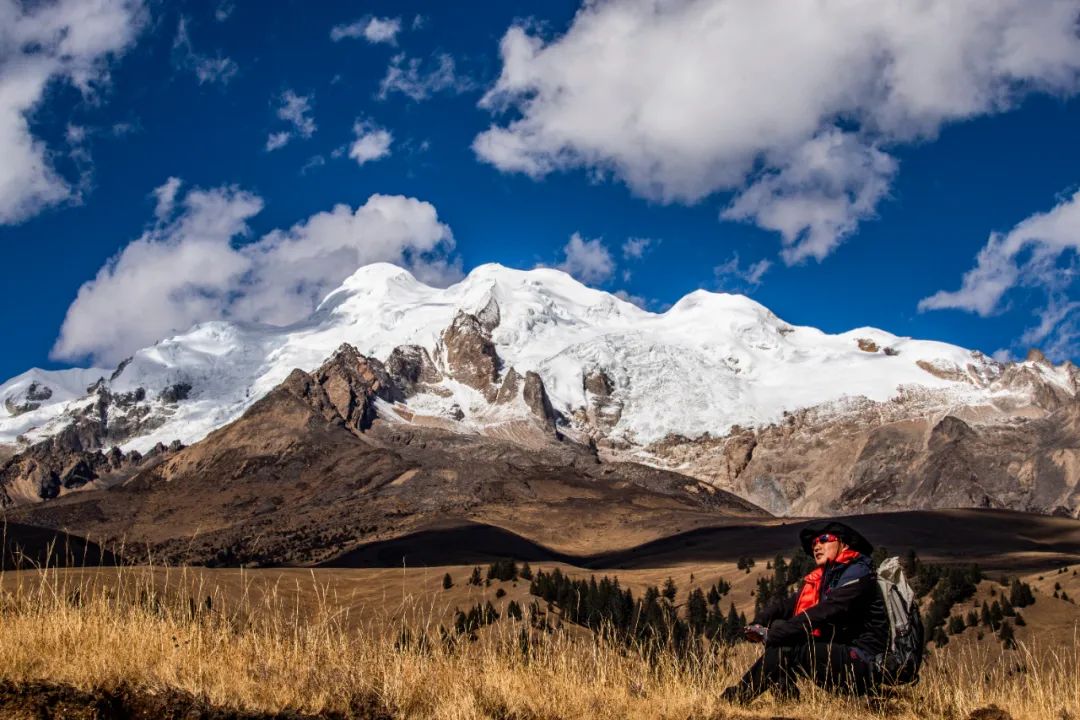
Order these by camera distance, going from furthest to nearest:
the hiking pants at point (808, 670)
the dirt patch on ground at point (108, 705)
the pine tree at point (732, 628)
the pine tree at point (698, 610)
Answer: the pine tree at point (698, 610), the pine tree at point (732, 628), the hiking pants at point (808, 670), the dirt patch on ground at point (108, 705)

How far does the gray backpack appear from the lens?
9.53 meters

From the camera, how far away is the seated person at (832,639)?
374 inches

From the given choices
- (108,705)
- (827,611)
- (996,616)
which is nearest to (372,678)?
(108,705)

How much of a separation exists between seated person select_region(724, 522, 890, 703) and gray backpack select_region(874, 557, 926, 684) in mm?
88

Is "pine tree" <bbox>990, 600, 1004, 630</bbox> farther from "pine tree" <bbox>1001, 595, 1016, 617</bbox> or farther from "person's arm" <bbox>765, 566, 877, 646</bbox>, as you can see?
"person's arm" <bbox>765, 566, 877, 646</bbox>

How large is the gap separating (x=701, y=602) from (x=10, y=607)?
217ft

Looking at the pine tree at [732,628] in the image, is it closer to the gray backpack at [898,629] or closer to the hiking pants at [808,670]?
the hiking pants at [808,670]

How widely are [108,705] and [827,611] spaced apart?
594cm

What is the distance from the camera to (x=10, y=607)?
31.8 ft

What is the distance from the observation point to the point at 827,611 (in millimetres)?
9562

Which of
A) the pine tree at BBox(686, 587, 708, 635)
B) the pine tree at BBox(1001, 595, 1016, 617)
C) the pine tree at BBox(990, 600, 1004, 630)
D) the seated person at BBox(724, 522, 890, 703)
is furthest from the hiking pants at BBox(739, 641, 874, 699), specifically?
the pine tree at BBox(686, 587, 708, 635)

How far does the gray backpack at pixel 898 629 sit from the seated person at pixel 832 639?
0.29 feet

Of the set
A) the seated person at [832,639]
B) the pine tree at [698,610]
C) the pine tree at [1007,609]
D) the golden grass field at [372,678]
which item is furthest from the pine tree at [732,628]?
the pine tree at [1007,609]

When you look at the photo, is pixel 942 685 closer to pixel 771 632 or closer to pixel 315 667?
pixel 771 632
